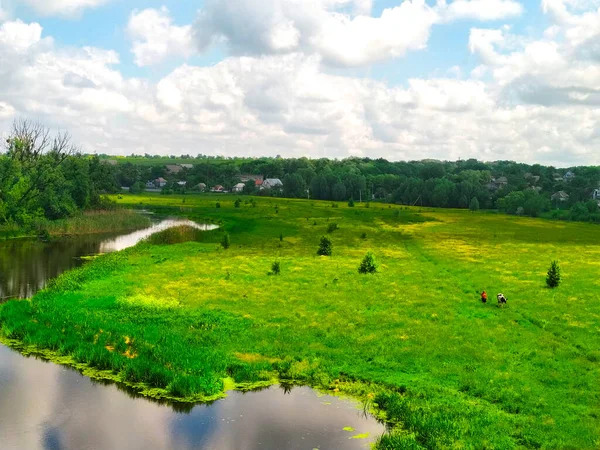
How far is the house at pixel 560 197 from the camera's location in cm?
15538

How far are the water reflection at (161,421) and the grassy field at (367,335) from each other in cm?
114

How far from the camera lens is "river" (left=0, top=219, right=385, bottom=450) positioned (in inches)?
693

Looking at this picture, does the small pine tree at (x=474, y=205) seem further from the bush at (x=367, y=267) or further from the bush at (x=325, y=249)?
the bush at (x=367, y=267)

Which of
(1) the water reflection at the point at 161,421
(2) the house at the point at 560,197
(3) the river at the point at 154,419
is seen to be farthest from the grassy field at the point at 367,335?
(2) the house at the point at 560,197

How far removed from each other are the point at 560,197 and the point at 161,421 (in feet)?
524

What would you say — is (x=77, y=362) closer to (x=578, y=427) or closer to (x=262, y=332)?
(x=262, y=332)

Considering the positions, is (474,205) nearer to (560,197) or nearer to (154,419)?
(560,197)

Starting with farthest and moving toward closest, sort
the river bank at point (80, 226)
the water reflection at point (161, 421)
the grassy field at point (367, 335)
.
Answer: the river bank at point (80, 226) < the grassy field at point (367, 335) < the water reflection at point (161, 421)

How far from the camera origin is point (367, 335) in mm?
26688

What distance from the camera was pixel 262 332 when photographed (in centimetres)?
2717

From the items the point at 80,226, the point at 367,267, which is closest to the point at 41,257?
the point at 80,226

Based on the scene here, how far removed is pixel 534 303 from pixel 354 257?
21147mm

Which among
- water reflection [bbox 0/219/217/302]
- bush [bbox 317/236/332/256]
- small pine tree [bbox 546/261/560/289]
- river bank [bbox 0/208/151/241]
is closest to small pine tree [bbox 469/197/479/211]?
river bank [bbox 0/208/151/241]

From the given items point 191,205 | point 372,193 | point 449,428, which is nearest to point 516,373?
point 449,428
